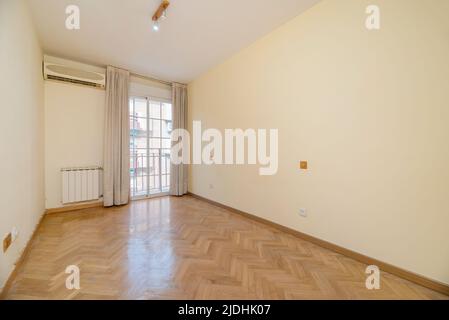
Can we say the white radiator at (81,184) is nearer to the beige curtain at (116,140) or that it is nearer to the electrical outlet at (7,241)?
the beige curtain at (116,140)

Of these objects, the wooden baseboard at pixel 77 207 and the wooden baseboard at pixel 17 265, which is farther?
the wooden baseboard at pixel 77 207

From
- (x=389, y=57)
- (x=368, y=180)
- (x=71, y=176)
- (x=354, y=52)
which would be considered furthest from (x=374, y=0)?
(x=71, y=176)

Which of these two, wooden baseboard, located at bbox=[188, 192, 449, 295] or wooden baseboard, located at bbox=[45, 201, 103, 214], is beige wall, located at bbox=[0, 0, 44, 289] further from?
wooden baseboard, located at bbox=[188, 192, 449, 295]

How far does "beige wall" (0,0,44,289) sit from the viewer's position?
4.93 feet

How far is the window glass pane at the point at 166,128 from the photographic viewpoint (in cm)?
468

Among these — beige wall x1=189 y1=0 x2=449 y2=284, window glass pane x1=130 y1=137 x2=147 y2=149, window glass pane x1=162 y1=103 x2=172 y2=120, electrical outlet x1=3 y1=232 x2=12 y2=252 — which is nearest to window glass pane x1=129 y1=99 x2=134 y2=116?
window glass pane x1=130 y1=137 x2=147 y2=149

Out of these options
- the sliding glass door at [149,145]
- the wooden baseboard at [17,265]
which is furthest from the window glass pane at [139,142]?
the wooden baseboard at [17,265]

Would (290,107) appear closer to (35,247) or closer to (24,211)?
(24,211)

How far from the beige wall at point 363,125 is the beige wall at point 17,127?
277 cm

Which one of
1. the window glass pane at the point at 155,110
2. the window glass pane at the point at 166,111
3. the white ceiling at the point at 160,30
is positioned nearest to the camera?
the white ceiling at the point at 160,30

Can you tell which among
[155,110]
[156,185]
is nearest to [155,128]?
[155,110]

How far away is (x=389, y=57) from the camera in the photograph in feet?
5.59

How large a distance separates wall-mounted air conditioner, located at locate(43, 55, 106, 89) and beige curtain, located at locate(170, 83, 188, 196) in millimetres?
1491

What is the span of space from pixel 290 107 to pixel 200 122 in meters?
2.31
